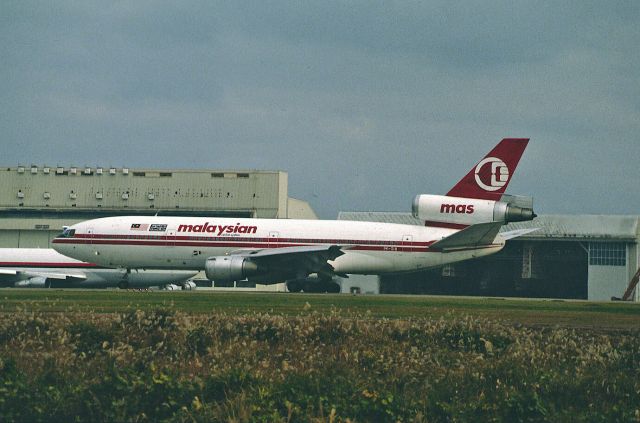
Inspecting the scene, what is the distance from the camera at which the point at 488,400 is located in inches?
530

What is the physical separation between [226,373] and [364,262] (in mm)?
41324

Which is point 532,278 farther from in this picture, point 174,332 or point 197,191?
point 174,332

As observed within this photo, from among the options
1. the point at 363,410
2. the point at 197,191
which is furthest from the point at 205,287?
the point at 363,410

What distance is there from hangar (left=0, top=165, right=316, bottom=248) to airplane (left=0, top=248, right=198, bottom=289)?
12167 millimetres

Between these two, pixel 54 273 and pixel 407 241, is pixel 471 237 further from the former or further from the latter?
pixel 54 273

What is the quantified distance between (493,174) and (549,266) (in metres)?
27.1

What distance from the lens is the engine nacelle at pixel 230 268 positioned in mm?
51219


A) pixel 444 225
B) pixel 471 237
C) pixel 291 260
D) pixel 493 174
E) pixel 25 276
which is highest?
pixel 493 174

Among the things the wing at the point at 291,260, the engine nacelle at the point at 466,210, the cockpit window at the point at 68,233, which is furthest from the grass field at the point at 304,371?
the cockpit window at the point at 68,233

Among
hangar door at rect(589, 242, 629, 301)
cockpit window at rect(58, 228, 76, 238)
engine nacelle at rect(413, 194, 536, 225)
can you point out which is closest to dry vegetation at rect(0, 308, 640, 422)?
engine nacelle at rect(413, 194, 536, 225)

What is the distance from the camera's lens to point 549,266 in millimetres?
77625

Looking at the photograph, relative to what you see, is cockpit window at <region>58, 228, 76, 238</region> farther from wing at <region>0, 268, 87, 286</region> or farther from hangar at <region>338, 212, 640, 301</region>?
hangar at <region>338, 212, 640, 301</region>

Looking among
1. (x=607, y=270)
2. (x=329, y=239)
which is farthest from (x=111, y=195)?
(x=607, y=270)

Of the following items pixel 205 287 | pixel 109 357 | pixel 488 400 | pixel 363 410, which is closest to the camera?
pixel 363 410
